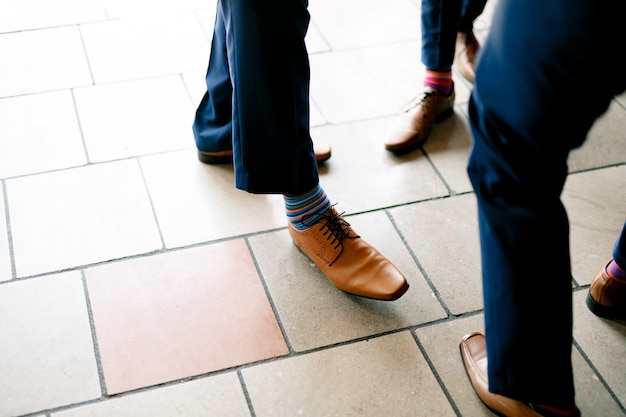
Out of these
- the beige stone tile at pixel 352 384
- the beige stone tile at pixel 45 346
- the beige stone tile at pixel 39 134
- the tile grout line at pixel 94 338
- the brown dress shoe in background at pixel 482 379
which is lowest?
the beige stone tile at pixel 352 384

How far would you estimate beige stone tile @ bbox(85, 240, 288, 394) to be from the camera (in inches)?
59.8

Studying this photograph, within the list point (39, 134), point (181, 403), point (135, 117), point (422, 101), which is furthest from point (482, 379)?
point (39, 134)

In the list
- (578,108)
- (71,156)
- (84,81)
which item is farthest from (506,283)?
(84,81)

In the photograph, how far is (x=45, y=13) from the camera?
2559 mm

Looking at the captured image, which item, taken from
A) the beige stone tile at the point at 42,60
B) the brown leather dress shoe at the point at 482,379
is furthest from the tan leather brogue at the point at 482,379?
the beige stone tile at the point at 42,60

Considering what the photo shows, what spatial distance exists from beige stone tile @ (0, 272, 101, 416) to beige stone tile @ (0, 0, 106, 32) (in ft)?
3.87

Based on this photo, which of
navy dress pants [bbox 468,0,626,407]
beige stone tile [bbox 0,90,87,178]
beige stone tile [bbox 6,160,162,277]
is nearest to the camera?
navy dress pants [bbox 468,0,626,407]

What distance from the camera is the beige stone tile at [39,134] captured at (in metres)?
1.98

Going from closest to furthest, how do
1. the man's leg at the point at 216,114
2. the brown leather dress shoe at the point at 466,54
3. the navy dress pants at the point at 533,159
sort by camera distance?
the navy dress pants at the point at 533,159
the man's leg at the point at 216,114
the brown leather dress shoe at the point at 466,54

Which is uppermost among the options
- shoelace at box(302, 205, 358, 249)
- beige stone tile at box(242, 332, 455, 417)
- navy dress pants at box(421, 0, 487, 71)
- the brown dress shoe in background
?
navy dress pants at box(421, 0, 487, 71)

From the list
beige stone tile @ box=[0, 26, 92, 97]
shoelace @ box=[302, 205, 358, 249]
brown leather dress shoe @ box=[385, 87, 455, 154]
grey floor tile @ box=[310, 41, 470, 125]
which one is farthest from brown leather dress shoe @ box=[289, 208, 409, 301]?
beige stone tile @ box=[0, 26, 92, 97]

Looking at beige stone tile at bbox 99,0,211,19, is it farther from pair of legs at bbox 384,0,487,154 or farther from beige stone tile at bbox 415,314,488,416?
beige stone tile at bbox 415,314,488,416

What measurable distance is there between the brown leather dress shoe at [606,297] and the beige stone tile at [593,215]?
0.31 feet

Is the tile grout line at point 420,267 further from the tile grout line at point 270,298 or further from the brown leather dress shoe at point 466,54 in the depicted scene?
the brown leather dress shoe at point 466,54
